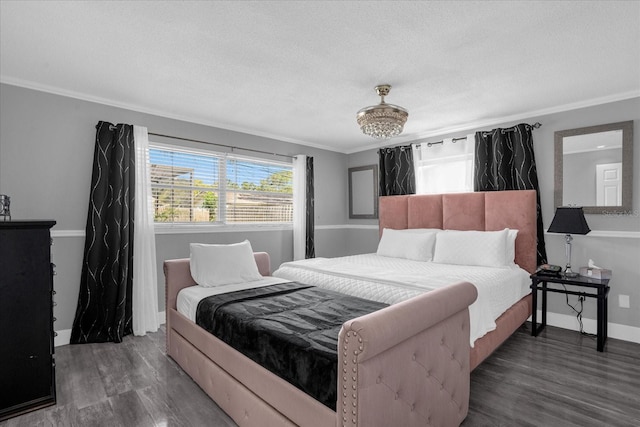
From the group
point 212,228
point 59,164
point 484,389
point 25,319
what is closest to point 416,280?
point 484,389

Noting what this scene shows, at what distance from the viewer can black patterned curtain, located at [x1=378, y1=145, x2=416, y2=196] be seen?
4.89 metres

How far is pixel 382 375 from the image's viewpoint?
1.31m

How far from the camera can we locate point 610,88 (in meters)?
3.09

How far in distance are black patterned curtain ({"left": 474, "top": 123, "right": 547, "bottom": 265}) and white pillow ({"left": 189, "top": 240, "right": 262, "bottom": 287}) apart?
301cm

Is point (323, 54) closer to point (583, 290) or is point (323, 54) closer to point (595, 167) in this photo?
point (595, 167)

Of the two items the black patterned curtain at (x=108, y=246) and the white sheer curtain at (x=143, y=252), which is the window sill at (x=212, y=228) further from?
the black patterned curtain at (x=108, y=246)

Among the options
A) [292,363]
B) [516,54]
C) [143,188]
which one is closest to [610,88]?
[516,54]

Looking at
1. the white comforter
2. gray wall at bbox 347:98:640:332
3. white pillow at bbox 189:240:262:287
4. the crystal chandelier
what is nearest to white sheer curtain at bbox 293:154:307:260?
the white comforter

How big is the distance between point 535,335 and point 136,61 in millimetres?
4394

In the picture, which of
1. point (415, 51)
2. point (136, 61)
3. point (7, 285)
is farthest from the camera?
point (136, 61)

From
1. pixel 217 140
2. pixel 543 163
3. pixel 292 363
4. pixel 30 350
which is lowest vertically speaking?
pixel 30 350

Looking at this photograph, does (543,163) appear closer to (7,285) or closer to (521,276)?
(521,276)

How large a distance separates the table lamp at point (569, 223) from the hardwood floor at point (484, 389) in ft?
2.98

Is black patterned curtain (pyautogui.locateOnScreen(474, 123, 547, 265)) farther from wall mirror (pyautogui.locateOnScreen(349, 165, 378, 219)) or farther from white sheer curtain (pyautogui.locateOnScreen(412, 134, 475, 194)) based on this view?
wall mirror (pyautogui.locateOnScreen(349, 165, 378, 219))
